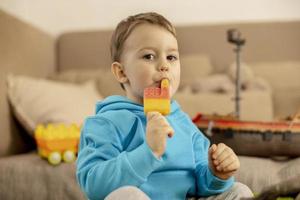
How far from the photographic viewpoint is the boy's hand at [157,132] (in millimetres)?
598

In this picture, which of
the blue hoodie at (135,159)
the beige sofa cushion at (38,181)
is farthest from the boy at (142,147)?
the beige sofa cushion at (38,181)

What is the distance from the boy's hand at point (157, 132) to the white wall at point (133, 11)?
1050 mm

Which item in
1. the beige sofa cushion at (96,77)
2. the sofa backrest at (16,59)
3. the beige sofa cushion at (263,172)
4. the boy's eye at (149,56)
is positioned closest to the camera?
the boy's eye at (149,56)

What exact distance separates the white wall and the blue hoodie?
93cm

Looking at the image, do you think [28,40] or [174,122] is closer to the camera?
[174,122]

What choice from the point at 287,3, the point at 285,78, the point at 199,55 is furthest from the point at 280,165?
the point at 287,3

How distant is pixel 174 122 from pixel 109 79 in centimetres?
94

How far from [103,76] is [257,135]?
0.76 m

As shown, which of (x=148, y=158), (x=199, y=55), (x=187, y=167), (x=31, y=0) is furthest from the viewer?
(x=31, y=0)

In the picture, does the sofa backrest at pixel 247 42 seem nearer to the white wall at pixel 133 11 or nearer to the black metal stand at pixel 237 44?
the white wall at pixel 133 11

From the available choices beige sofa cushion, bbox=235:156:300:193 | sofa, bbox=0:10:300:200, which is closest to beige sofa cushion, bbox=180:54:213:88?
sofa, bbox=0:10:300:200

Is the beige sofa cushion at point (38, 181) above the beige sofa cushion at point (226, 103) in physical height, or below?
below

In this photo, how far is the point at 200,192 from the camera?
75cm

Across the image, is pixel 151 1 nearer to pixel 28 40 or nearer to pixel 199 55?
pixel 199 55
